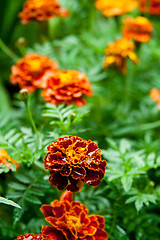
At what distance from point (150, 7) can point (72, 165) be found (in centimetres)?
81

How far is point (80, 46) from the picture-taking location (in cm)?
103

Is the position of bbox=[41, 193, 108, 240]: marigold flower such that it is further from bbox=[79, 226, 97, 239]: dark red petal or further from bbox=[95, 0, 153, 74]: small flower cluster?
bbox=[95, 0, 153, 74]: small flower cluster

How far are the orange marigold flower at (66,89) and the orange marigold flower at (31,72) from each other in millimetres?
47

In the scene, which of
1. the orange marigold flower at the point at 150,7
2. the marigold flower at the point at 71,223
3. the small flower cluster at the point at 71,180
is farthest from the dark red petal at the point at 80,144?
the orange marigold flower at the point at 150,7

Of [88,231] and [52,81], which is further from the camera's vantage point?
[52,81]

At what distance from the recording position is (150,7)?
108 centimetres

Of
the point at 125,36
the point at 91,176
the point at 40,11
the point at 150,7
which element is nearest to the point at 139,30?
the point at 125,36

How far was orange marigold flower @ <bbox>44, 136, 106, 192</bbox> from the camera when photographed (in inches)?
18.2

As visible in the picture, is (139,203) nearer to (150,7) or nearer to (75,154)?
(75,154)

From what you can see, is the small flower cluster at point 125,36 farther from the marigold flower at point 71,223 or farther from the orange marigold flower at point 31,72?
the marigold flower at point 71,223

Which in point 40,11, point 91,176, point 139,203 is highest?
point 40,11

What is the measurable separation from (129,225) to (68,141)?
9.6 inches

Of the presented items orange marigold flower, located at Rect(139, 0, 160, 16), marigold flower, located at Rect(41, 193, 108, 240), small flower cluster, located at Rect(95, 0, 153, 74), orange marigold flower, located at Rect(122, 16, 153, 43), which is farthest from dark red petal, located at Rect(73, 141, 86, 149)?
orange marigold flower, located at Rect(139, 0, 160, 16)

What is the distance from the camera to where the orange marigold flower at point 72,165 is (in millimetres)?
462
